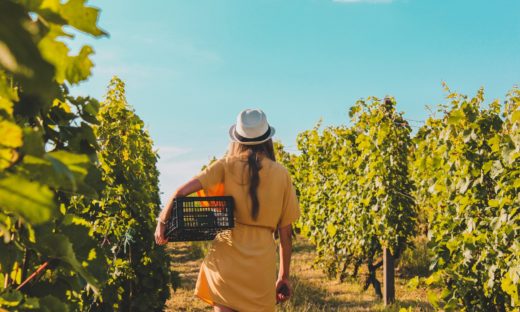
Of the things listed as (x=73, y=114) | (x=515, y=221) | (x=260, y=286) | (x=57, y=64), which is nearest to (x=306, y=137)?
(x=515, y=221)

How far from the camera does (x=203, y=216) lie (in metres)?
3.19

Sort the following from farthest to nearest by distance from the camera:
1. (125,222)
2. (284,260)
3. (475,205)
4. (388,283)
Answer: (388,283), (125,222), (475,205), (284,260)

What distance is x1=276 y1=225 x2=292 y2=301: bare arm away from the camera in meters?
3.45

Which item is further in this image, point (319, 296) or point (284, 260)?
point (319, 296)

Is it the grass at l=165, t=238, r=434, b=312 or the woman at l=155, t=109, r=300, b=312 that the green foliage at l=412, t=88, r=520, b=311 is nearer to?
the grass at l=165, t=238, r=434, b=312

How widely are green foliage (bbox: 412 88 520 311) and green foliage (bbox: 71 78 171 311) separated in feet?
9.05

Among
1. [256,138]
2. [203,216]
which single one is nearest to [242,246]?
[203,216]

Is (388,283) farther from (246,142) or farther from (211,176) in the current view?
(211,176)

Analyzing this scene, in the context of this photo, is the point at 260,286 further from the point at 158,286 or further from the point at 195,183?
the point at 158,286

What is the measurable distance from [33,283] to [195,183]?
1.57m

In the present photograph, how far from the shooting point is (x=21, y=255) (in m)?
1.41

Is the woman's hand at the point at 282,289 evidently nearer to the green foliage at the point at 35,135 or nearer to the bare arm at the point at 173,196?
the bare arm at the point at 173,196

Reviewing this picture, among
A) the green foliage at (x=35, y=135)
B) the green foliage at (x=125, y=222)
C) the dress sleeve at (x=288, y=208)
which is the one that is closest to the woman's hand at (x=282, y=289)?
the dress sleeve at (x=288, y=208)

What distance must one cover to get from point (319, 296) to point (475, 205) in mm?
3787
